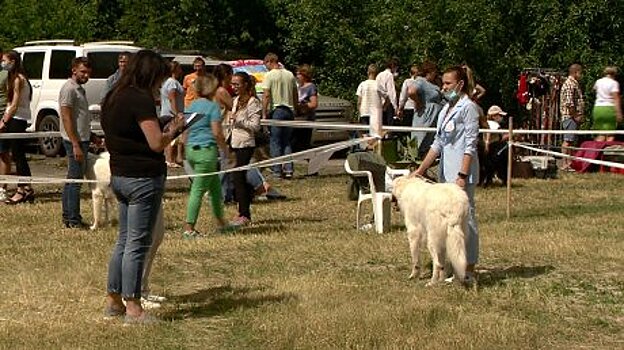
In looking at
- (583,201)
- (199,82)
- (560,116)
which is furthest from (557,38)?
(199,82)

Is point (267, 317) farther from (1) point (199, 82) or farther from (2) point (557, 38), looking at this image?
(2) point (557, 38)

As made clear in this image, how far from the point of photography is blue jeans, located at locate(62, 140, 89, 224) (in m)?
13.3

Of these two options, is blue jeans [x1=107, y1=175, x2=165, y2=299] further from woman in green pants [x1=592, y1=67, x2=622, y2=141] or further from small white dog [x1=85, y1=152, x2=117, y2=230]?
woman in green pants [x1=592, y1=67, x2=622, y2=141]

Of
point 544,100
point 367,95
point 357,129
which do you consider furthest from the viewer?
point 544,100

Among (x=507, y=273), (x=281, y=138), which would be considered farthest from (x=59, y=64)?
(x=507, y=273)

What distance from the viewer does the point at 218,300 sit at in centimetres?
934

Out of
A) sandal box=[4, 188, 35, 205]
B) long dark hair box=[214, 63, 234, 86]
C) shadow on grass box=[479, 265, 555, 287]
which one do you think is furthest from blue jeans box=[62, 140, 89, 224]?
shadow on grass box=[479, 265, 555, 287]

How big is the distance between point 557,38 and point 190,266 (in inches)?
709

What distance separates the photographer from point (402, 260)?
1092 cm

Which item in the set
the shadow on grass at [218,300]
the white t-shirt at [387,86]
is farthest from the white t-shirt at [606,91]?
the shadow on grass at [218,300]

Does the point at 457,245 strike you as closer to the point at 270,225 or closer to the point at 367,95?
the point at 270,225

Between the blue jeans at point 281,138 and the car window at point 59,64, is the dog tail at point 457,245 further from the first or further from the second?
the car window at point 59,64

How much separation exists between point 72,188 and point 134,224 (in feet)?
17.4

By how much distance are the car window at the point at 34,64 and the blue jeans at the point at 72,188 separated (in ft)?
31.1
